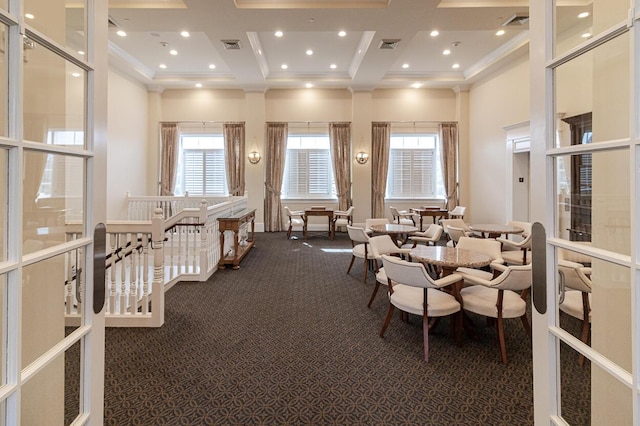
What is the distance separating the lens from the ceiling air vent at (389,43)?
6477mm

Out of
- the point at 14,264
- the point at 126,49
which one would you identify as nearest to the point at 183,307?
the point at 14,264

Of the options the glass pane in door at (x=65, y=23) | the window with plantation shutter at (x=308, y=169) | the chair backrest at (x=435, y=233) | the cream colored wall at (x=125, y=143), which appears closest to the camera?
the glass pane in door at (x=65, y=23)

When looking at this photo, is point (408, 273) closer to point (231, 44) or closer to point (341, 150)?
point (231, 44)

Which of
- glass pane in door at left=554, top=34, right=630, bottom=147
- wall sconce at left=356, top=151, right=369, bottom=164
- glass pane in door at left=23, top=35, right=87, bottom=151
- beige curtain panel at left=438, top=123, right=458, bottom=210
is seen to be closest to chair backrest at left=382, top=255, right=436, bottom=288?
glass pane in door at left=554, top=34, right=630, bottom=147

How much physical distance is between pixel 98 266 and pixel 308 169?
9.16 meters

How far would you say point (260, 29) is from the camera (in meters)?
5.99

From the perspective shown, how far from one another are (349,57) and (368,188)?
3676mm

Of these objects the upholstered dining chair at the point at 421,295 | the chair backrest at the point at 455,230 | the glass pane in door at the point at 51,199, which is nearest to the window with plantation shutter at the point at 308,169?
the chair backrest at the point at 455,230

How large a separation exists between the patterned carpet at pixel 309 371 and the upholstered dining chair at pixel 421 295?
31 cm

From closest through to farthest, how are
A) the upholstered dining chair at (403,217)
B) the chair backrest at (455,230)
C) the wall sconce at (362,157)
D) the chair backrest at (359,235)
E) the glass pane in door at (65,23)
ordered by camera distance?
the glass pane in door at (65,23)
the chair backrest at (359,235)
the chair backrest at (455,230)
the upholstered dining chair at (403,217)
the wall sconce at (362,157)

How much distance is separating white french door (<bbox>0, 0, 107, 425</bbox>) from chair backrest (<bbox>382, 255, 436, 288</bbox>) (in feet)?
7.05

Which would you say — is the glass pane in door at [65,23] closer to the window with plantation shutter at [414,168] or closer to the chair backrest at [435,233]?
the chair backrest at [435,233]

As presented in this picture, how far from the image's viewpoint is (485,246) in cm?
371

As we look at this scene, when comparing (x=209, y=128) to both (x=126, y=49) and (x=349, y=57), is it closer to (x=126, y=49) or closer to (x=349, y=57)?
(x=126, y=49)
